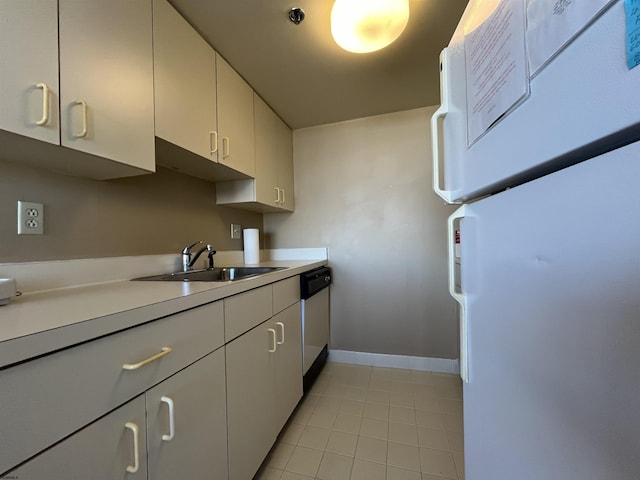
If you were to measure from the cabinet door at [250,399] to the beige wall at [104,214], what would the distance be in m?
0.76

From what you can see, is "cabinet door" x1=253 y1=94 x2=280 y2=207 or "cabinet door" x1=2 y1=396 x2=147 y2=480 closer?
"cabinet door" x1=2 y1=396 x2=147 y2=480

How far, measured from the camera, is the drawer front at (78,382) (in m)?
0.43

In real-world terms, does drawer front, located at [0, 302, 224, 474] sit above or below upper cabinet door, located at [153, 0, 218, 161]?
below

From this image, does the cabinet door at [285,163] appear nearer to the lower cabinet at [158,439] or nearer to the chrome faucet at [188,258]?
the chrome faucet at [188,258]

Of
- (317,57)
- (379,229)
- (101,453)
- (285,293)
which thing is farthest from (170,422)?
(379,229)

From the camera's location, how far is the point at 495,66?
603 millimetres

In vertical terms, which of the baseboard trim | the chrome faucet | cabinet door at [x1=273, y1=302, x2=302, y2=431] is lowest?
the baseboard trim

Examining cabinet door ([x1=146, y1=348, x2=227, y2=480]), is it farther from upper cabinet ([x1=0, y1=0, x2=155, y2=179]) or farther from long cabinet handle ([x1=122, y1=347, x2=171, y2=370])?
upper cabinet ([x1=0, y1=0, x2=155, y2=179])

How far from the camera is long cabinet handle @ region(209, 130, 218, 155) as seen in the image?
1.38 metres

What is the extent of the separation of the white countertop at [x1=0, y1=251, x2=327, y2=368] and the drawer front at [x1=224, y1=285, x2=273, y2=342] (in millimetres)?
63

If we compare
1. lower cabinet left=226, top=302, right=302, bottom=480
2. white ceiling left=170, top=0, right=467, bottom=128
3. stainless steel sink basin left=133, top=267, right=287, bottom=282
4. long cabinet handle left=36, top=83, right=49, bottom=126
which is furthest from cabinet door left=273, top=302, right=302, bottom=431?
white ceiling left=170, top=0, right=467, bottom=128

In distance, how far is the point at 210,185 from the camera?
1.90 meters

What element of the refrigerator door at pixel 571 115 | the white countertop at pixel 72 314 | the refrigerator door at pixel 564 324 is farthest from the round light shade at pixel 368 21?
the white countertop at pixel 72 314

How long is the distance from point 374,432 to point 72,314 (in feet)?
5.18
